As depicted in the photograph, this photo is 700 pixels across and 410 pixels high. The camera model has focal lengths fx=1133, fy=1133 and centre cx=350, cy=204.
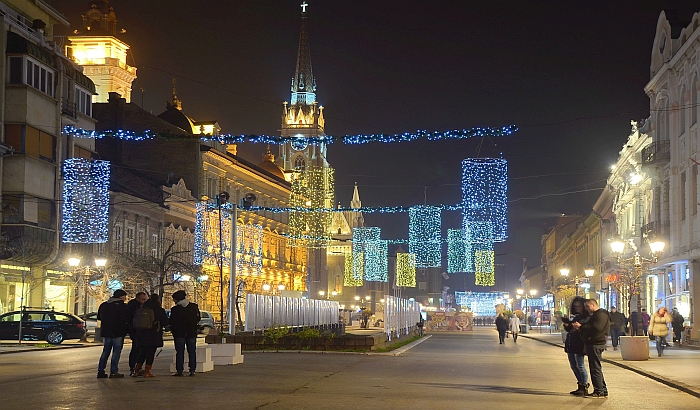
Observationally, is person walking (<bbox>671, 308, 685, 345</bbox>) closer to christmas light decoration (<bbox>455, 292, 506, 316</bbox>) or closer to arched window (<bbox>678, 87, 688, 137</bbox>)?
arched window (<bbox>678, 87, 688, 137</bbox>)

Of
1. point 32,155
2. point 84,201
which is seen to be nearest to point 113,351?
point 32,155

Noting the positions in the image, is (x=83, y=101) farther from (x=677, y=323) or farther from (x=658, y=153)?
(x=677, y=323)

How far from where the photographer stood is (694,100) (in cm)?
4347

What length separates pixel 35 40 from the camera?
54344 millimetres

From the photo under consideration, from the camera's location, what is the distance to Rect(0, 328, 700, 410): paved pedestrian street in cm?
1567

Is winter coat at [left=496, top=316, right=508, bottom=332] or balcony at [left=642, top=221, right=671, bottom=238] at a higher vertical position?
balcony at [left=642, top=221, right=671, bottom=238]

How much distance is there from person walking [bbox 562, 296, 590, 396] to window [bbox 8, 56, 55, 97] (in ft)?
124

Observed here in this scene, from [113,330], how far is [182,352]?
1.53 meters

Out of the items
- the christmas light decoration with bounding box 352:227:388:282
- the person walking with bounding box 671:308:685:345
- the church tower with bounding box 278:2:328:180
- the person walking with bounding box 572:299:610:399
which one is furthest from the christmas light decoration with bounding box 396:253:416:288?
the person walking with bounding box 572:299:610:399

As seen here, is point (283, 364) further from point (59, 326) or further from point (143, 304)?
point (59, 326)

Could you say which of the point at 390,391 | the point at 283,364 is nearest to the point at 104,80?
the point at 283,364

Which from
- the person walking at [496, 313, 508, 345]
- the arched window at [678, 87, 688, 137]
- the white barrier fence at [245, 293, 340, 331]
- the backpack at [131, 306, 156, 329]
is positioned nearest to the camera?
the backpack at [131, 306, 156, 329]

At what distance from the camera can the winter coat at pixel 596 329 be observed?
59.4 ft

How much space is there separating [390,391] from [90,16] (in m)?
81.5
